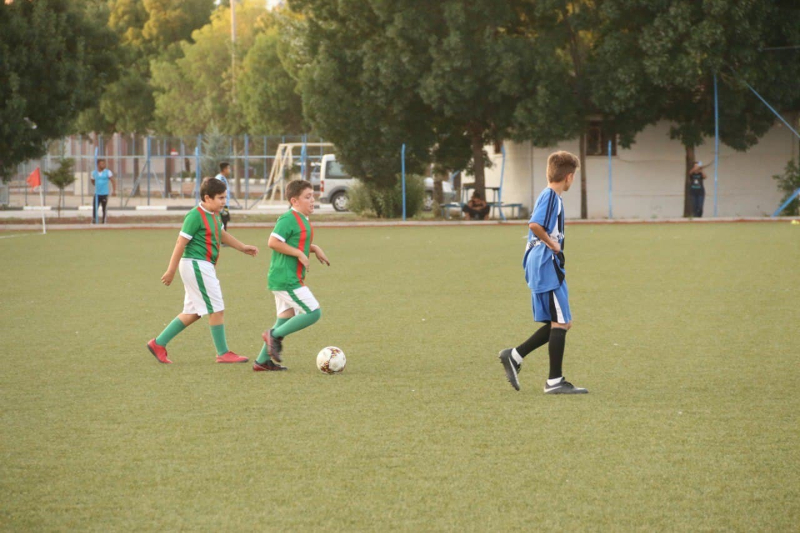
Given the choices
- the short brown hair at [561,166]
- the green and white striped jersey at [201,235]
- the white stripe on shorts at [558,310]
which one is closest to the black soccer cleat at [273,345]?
the green and white striped jersey at [201,235]

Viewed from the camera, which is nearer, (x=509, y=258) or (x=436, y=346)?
(x=436, y=346)

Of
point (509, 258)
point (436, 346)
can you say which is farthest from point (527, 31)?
point (436, 346)

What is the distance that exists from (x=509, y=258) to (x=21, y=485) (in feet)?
45.7

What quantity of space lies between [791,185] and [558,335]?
91.6 feet

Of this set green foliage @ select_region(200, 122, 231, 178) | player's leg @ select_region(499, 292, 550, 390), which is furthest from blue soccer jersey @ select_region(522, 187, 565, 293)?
green foliage @ select_region(200, 122, 231, 178)

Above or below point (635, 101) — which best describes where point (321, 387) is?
below

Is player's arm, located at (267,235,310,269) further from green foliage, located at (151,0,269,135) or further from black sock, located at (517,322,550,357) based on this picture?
green foliage, located at (151,0,269,135)

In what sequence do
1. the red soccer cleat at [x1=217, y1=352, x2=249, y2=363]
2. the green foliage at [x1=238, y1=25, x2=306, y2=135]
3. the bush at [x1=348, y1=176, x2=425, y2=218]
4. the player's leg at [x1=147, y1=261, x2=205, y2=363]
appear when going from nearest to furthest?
1. the player's leg at [x1=147, y1=261, x2=205, y2=363]
2. the red soccer cleat at [x1=217, y1=352, x2=249, y2=363]
3. the bush at [x1=348, y1=176, x2=425, y2=218]
4. the green foliage at [x1=238, y1=25, x2=306, y2=135]

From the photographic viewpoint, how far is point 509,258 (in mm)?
18297

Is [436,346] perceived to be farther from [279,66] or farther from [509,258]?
[279,66]

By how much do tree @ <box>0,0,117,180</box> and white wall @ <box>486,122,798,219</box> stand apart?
45.3 feet

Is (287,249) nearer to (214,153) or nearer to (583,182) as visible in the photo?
(583,182)

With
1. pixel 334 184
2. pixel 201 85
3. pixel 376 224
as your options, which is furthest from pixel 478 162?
pixel 201 85

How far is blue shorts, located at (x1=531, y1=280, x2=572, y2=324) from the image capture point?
22.3ft
